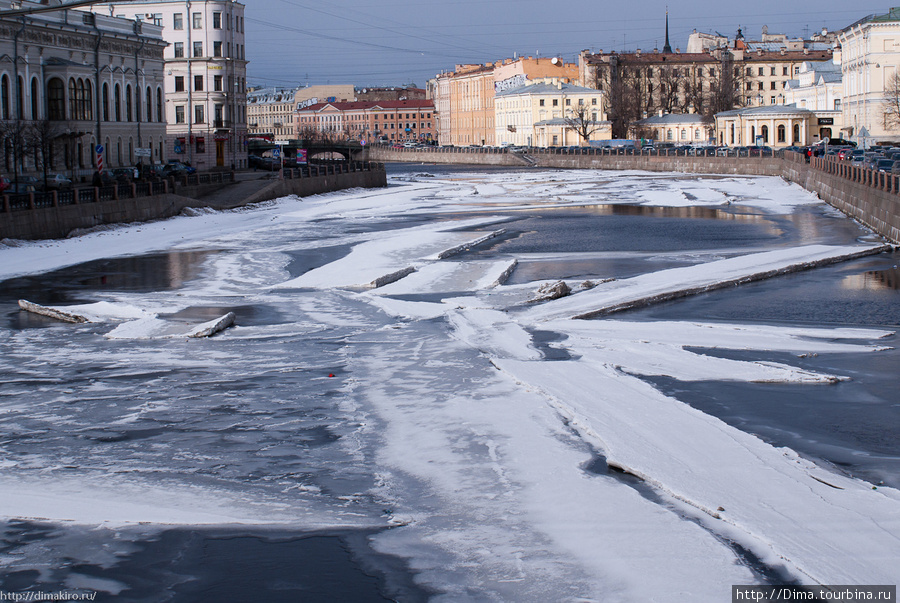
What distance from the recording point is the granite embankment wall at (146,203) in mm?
31859

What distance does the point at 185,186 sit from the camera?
45344mm

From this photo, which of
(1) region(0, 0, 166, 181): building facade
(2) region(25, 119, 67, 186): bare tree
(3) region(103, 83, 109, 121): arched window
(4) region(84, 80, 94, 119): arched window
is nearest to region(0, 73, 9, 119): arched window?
(1) region(0, 0, 166, 181): building facade

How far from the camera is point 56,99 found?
5353 centimetres

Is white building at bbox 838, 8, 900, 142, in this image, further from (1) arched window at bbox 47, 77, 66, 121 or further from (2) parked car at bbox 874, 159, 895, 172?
(1) arched window at bbox 47, 77, 66, 121

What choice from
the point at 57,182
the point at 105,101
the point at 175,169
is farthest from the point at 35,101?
the point at 57,182

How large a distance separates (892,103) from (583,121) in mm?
48521

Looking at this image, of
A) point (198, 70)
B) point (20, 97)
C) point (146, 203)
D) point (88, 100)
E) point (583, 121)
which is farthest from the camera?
point (583, 121)

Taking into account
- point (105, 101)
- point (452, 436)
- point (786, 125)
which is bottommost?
point (452, 436)

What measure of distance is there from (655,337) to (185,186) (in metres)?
32.9

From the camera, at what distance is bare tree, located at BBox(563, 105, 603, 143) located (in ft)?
401

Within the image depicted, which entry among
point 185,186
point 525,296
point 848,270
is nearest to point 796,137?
point 185,186

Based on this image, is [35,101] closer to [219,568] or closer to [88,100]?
[88,100]

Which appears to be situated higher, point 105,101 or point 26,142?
point 105,101

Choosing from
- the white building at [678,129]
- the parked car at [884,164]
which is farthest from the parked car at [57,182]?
the white building at [678,129]
